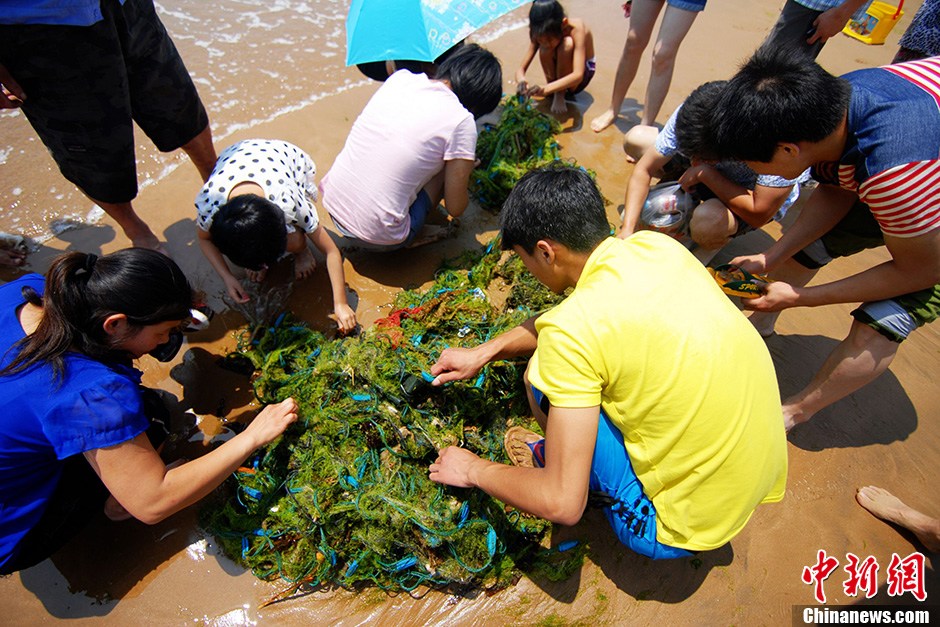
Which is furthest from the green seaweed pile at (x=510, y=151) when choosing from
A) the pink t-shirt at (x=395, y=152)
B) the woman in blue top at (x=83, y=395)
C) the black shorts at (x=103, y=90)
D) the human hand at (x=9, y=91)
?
the human hand at (x=9, y=91)

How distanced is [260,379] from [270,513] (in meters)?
0.74

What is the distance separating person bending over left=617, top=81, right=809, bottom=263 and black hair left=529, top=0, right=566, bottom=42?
6.42 ft

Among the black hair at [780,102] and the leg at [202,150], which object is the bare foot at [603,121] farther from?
the leg at [202,150]

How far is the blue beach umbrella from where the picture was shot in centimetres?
350

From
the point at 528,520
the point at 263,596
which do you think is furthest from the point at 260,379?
the point at 528,520

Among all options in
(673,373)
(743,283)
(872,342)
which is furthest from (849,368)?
(673,373)

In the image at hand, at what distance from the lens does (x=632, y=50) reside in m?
4.36

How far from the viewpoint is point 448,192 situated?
343 cm

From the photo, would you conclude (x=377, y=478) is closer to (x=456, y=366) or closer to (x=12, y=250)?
(x=456, y=366)

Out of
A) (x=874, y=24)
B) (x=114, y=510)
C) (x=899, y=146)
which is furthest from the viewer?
(x=874, y=24)

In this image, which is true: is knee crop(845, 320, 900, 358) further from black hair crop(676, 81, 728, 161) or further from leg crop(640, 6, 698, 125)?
leg crop(640, 6, 698, 125)

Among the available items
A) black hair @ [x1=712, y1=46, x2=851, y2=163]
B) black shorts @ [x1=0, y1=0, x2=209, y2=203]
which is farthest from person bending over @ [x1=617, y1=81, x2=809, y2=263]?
black shorts @ [x1=0, y1=0, x2=209, y2=203]

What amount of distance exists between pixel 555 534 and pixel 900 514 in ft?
5.70

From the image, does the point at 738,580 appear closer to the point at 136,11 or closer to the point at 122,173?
the point at 122,173
